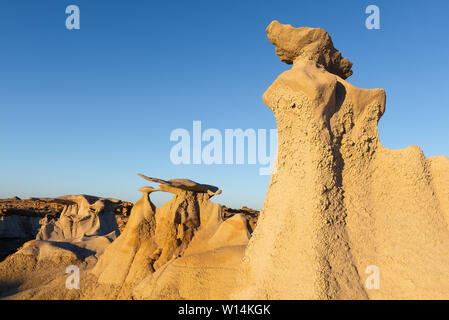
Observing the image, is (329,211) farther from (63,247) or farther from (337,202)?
(63,247)

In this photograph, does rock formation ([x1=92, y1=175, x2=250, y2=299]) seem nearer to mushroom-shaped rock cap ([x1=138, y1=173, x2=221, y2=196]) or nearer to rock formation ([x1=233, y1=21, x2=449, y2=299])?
mushroom-shaped rock cap ([x1=138, y1=173, x2=221, y2=196])

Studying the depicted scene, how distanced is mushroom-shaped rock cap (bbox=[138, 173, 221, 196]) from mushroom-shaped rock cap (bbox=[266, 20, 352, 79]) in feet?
13.0

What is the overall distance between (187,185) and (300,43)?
171 inches

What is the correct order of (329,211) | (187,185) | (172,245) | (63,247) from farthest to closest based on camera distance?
1. (63,247)
2. (187,185)
3. (172,245)
4. (329,211)

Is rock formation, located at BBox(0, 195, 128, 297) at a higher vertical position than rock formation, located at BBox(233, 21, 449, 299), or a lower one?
lower

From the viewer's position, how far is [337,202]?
12.9 feet

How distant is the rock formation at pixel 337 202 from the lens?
3555mm

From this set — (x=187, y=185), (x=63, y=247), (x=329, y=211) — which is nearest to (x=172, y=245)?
(x=187, y=185)

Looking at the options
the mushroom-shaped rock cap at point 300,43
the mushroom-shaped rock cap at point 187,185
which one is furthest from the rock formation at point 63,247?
the mushroom-shaped rock cap at point 300,43

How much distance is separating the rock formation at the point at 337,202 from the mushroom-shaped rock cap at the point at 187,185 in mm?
3360

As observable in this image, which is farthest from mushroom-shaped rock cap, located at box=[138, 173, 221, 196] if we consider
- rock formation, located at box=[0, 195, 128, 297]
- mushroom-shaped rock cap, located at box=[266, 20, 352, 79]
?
mushroom-shaped rock cap, located at box=[266, 20, 352, 79]

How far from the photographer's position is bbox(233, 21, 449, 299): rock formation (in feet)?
11.7

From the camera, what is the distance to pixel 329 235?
366 centimetres
